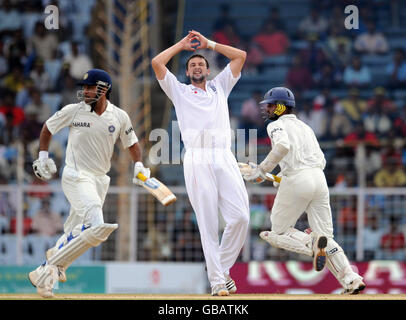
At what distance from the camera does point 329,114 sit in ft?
58.8

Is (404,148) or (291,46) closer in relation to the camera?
(404,148)

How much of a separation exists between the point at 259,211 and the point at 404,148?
11.5ft

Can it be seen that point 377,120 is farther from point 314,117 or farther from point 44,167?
point 44,167

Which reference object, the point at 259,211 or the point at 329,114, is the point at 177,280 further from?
the point at 329,114

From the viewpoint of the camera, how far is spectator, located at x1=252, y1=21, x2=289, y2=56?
66.8 ft

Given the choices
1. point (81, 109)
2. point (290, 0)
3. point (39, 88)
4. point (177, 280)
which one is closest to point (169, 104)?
point (39, 88)

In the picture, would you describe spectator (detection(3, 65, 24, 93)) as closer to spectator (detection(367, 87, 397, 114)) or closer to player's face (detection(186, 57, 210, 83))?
spectator (detection(367, 87, 397, 114))

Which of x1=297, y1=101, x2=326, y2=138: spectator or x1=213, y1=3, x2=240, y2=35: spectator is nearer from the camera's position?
x1=297, y1=101, x2=326, y2=138: spectator

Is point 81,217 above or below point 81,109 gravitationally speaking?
below

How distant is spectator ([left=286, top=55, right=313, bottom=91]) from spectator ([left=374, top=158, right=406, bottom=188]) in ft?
11.2

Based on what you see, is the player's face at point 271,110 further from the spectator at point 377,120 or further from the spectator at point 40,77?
the spectator at point 40,77

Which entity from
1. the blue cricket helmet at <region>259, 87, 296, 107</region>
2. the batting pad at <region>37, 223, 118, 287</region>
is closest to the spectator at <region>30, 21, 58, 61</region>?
the blue cricket helmet at <region>259, 87, 296, 107</region>

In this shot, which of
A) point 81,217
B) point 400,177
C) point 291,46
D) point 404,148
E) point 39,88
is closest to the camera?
point 81,217

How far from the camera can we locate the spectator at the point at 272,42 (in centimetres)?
2036
